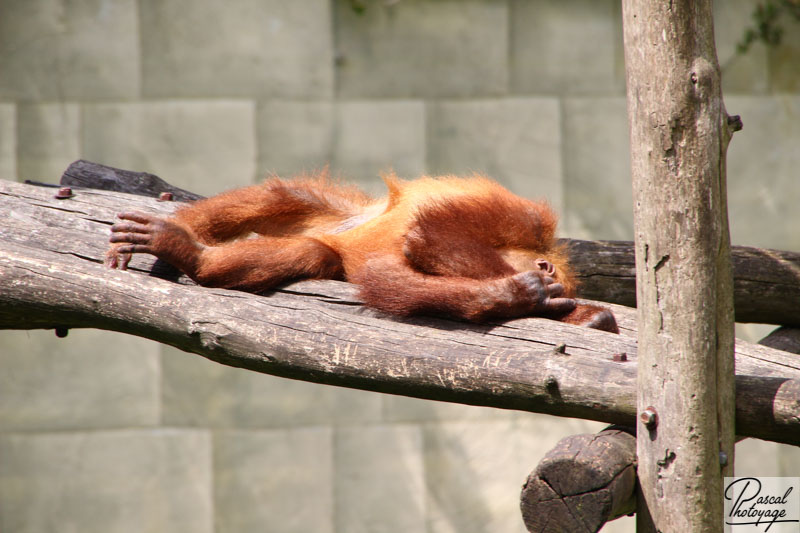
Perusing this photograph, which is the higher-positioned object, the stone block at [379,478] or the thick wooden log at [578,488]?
the thick wooden log at [578,488]

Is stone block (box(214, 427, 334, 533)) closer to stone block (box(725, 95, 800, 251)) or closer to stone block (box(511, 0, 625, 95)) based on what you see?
stone block (box(511, 0, 625, 95))

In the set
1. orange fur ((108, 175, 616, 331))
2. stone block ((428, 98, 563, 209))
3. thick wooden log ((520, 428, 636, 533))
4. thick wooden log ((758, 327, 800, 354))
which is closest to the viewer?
thick wooden log ((520, 428, 636, 533))

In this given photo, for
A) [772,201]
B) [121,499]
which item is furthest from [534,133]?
[121,499]

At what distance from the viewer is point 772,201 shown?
6195mm

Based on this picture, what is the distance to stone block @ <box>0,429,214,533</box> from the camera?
596cm

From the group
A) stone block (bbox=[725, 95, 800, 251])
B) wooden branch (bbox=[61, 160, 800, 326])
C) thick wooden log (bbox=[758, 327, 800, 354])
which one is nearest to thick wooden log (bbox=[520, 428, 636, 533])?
wooden branch (bbox=[61, 160, 800, 326])

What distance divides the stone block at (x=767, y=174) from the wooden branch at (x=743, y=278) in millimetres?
2441

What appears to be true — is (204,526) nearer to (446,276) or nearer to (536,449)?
(536,449)

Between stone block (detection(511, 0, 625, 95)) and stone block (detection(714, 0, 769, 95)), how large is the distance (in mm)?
696

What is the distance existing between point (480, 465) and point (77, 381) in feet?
9.05

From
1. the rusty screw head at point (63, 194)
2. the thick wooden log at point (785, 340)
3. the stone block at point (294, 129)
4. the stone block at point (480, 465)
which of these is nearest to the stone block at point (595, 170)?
the stone block at point (480, 465)

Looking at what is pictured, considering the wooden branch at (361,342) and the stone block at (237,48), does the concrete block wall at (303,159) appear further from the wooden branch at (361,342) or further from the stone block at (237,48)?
the wooden branch at (361,342)

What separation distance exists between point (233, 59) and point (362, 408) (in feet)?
8.14
